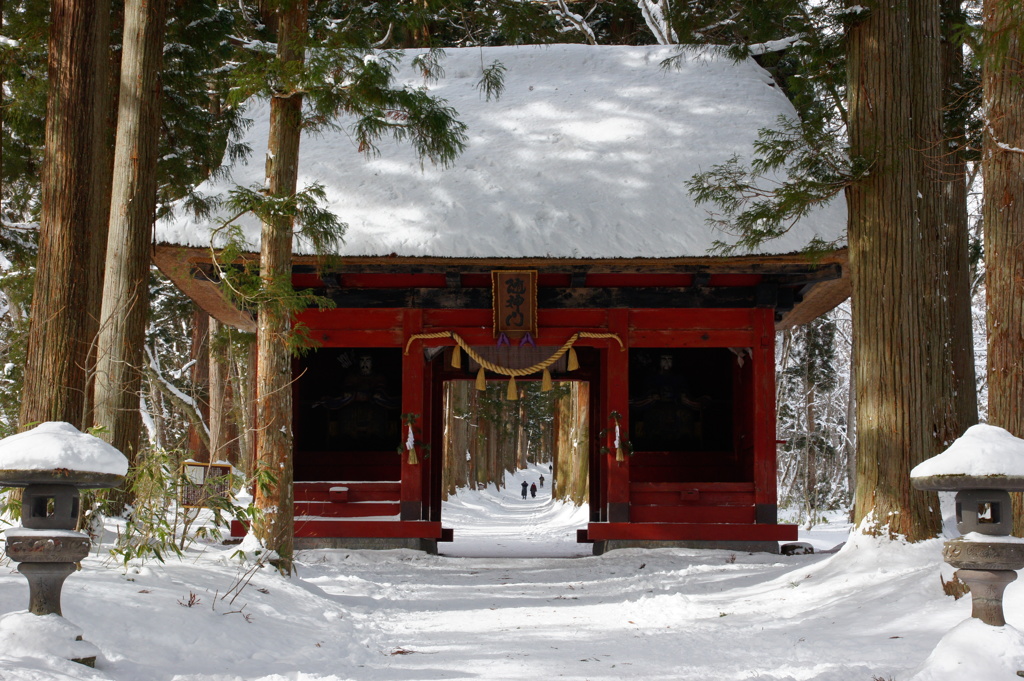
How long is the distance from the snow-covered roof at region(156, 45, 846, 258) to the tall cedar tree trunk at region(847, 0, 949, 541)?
2569mm

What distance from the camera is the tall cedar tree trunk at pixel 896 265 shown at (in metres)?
7.49

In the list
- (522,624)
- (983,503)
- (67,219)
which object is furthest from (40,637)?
(67,219)

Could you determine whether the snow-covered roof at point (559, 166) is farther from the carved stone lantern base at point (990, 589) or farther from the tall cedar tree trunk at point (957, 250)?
the carved stone lantern base at point (990, 589)

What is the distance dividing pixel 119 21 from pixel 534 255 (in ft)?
21.1

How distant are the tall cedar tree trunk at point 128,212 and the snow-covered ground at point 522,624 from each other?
6.50ft

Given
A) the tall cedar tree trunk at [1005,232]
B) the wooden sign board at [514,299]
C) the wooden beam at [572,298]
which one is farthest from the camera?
the wooden beam at [572,298]

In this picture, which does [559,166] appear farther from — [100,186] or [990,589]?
[990,589]

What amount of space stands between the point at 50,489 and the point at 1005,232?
6098 mm

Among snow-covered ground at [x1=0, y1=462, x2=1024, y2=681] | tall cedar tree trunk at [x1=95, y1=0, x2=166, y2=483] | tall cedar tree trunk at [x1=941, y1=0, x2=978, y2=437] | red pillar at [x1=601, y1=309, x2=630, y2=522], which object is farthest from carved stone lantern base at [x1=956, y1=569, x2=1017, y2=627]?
tall cedar tree trunk at [x1=95, y1=0, x2=166, y2=483]

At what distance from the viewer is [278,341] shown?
7.81 meters

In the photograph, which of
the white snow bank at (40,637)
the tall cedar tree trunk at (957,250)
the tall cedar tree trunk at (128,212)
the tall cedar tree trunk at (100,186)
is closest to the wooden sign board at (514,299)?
the tall cedar tree trunk at (128,212)

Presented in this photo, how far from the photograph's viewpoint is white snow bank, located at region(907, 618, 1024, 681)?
4.12 metres

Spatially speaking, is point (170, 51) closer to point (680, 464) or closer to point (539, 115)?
point (539, 115)

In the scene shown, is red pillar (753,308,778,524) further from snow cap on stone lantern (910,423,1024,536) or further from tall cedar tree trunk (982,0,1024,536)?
snow cap on stone lantern (910,423,1024,536)
